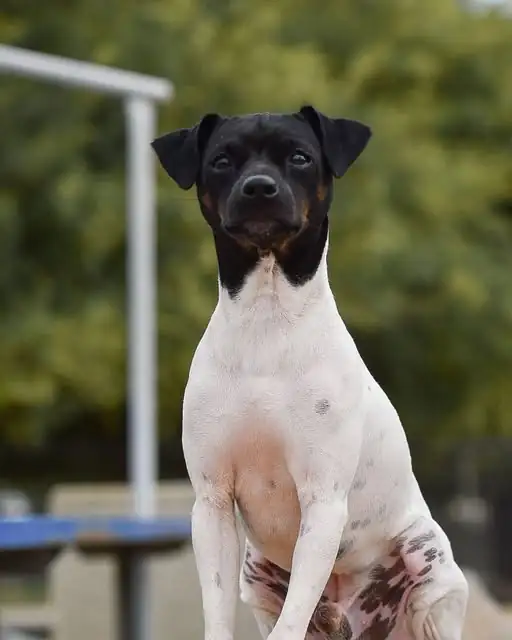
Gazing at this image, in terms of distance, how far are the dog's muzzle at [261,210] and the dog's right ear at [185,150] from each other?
0.24 m

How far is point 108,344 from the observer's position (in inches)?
564

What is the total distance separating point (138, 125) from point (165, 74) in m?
4.62

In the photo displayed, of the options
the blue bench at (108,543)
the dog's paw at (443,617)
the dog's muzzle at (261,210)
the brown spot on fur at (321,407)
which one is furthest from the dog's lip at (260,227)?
the blue bench at (108,543)

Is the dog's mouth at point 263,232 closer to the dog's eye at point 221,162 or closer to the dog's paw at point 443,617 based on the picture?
the dog's eye at point 221,162

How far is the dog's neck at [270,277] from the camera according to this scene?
3785 mm

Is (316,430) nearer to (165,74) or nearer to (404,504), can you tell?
(404,504)

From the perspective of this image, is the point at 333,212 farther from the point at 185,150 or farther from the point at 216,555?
the point at 216,555

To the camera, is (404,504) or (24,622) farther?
(24,622)

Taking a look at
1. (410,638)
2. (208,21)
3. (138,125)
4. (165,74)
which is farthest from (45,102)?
(410,638)

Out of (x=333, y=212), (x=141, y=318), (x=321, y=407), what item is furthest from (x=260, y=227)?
(x=333, y=212)

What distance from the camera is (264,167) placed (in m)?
3.66

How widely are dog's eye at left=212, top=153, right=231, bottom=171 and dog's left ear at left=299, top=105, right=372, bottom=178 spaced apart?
0.24 metres

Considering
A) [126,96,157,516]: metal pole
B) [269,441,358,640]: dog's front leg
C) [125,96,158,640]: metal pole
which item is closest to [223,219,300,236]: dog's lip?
[269,441,358,640]: dog's front leg

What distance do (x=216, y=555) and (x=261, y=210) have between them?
0.87 metres
